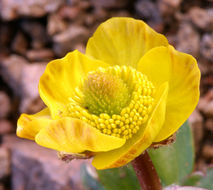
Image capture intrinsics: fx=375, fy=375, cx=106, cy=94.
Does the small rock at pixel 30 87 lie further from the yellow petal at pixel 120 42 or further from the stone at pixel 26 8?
the yellow petal at pixel 120 42

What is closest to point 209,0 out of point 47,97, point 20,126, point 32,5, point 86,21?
point 86,21

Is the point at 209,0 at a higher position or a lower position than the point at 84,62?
lower

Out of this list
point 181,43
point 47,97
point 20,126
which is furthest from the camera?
point 181,43

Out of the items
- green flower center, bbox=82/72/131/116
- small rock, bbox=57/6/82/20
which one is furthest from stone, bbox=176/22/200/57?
green flower center, bbox=82/72/131/116

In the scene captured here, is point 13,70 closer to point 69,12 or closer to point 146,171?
point 69,12

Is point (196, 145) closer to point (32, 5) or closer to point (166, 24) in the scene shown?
point (166, 24)

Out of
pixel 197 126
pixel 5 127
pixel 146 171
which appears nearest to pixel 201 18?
pixel 197 126

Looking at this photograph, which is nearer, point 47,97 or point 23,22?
point 47,97
